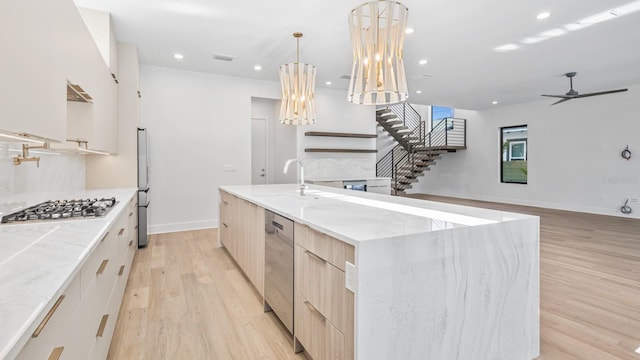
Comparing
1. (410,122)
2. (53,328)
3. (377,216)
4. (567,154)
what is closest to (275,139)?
(377,216)

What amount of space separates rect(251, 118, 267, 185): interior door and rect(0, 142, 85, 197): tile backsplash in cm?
367

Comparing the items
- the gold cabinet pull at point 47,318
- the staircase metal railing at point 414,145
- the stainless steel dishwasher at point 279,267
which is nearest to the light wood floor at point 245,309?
the stainless steel dishwasher at point 279,267

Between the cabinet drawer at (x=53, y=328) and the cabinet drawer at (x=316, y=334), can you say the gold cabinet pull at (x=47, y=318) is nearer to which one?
the cabinet drawer at (x=53, y=328)

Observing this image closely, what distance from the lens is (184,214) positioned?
5.62 m

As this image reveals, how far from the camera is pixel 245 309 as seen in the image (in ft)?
8.42

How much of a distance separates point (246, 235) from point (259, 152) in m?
4.42

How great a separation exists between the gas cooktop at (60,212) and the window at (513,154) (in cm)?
974

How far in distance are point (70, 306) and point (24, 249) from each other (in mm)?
430

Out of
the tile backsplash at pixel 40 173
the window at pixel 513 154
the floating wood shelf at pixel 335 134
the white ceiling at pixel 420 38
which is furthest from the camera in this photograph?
the window at pixel 513 154

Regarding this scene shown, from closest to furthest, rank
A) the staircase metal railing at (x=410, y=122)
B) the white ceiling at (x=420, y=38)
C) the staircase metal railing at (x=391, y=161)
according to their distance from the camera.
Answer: the white ceiling at (x=420, y=38) < the staircase metal railing at (x=410, y=122) < the staircase metal railing at (x=391, y=161)

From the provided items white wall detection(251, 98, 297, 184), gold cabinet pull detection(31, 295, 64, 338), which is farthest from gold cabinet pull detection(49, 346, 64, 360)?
white wall detection(251, 98, 297, 184)

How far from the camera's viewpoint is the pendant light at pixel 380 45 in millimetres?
2332

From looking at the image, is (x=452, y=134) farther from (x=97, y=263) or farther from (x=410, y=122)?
(x=97, y=263)

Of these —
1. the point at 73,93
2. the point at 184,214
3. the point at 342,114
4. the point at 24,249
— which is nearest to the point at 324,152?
the point at 342,114
